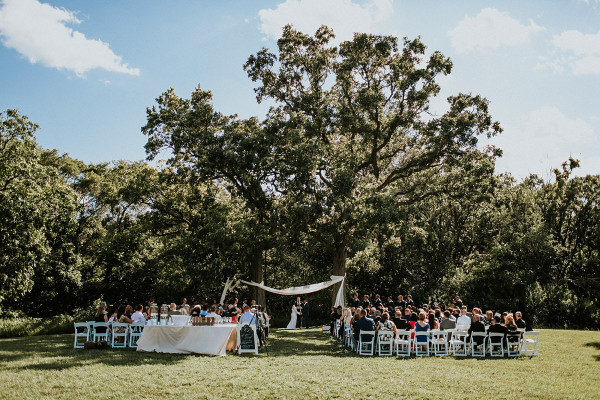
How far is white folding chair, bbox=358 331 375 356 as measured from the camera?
1277 cm

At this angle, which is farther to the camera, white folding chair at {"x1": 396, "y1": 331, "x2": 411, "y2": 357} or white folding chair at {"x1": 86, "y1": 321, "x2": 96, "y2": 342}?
white folding chair at {"x1": 86, "y1": 321, "x2": 96, "y2": 342}

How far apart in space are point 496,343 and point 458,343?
3.38 feet

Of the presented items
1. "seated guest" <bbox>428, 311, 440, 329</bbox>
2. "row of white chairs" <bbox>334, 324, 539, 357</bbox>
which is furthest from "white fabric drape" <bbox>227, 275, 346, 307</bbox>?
"seated guest" <bbox>428, 311, 440, 329</bbox>

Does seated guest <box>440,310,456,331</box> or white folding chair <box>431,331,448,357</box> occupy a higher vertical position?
seated guest <box>440,310,456,331</box>

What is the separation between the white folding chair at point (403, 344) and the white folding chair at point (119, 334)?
8.12 meters

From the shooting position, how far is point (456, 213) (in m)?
30.2

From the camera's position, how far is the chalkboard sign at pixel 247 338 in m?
12.7

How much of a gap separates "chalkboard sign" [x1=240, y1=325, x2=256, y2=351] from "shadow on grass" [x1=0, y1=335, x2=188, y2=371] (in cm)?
176

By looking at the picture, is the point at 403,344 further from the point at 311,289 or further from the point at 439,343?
the point at 311,289

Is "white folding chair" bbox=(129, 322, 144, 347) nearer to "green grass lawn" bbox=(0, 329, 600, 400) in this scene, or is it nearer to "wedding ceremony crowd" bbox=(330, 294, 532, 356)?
"green grass lawn" bbox=(0, 329, 600, 400)

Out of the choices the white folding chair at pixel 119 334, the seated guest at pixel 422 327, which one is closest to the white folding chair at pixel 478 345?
the seated guest at pixel 422 327

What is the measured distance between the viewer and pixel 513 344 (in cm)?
1227

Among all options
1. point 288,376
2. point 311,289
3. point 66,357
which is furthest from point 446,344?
point 66,357

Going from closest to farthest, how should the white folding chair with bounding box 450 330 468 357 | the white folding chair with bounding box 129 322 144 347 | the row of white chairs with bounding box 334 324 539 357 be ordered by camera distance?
the row of white chairs with bounding box 334 324 539 357
the white folding chair with bounding box 450 330 468 357
the white folding chair with bounding box 129 322 144 347
